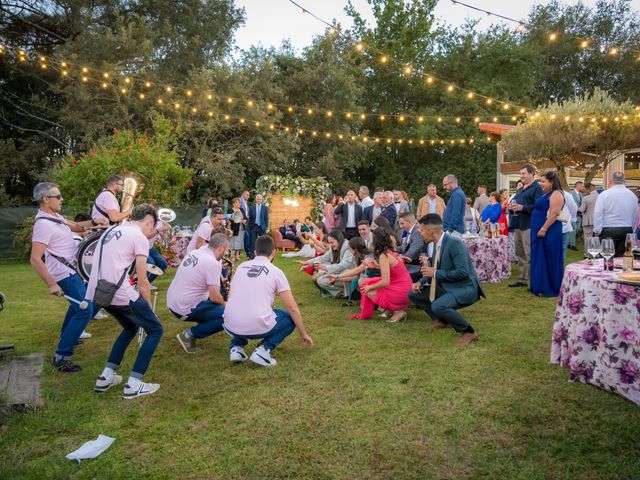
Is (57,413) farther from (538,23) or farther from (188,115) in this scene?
(538,23)

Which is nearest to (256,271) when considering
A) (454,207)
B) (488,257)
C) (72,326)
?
(72,326)

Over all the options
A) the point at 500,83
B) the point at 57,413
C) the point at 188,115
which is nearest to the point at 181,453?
the point at 57,413

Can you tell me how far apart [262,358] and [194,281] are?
3.64 feet

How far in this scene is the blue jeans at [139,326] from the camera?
3789 millimetres

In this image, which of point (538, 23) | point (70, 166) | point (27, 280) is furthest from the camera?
point (538, 23)

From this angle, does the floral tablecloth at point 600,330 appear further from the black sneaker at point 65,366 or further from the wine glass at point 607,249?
the black sneaker at point 65,366

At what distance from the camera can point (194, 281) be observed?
16.2 feet

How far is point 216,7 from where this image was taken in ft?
69.7

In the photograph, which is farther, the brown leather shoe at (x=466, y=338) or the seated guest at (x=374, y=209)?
the seated guest at (x=374, y=209)

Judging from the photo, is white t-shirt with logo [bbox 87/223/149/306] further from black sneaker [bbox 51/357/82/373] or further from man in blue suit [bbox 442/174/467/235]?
man in blue suit [bbox 442/174/467/235]

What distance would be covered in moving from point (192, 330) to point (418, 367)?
7.62 ft

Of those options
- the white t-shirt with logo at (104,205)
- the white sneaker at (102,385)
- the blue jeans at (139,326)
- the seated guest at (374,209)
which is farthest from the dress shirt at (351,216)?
the white sneaker at (102,385)

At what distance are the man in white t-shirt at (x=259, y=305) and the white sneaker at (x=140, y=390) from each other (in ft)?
2.67

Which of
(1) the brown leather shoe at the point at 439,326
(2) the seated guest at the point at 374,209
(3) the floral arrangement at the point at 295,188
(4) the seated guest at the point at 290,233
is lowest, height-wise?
(1) the brown leather shoe at the point at 439,326
